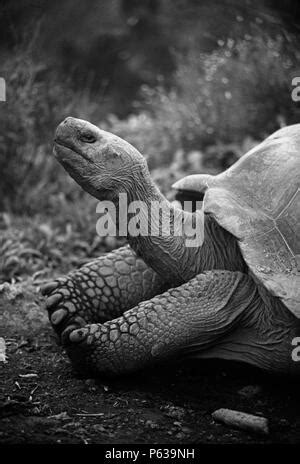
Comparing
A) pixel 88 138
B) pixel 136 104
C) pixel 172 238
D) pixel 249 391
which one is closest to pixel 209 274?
pixel 172 238

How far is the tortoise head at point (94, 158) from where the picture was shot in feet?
8.61

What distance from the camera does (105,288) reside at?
3.07 meters

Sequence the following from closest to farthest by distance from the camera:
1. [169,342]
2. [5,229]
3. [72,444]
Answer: [72,444]
[169,342]
[5,229]

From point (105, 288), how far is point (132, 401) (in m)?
0.75

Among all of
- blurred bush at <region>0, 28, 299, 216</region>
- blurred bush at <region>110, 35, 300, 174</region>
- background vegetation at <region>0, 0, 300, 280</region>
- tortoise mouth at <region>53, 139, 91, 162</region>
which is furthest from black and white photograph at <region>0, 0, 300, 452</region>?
blurred bush at <region>110, 35, 300, 174</region>

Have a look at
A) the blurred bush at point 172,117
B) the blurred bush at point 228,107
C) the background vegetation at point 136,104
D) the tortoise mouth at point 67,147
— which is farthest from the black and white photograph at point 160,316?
the blurred bush at point 228,107

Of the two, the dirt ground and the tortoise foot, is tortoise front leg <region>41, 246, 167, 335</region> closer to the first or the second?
the tortoise foot

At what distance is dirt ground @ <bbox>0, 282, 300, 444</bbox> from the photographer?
2246mm

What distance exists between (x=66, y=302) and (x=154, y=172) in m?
3.06

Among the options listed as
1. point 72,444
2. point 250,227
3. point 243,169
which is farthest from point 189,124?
point 72,444

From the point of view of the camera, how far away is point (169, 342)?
8.34 ft

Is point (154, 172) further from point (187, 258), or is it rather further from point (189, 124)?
point (187, 258)

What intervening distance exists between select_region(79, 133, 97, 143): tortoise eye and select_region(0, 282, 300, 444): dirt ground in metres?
1.16

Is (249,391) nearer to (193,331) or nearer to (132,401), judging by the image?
(193,331)
